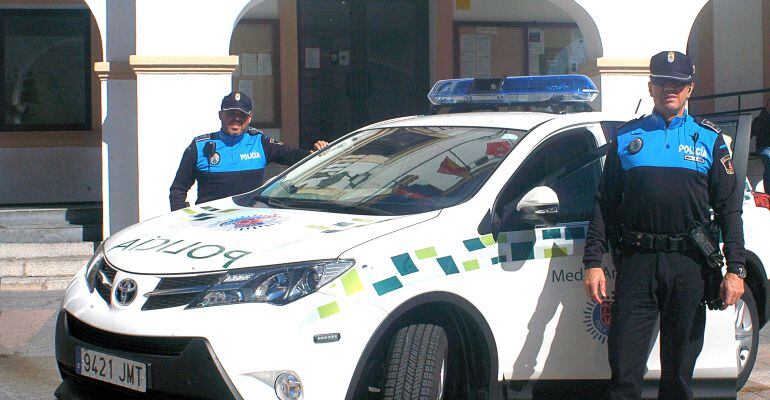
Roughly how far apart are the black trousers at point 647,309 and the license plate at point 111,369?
194 centimetres

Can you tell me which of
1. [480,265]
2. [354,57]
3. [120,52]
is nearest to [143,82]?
[120,52]

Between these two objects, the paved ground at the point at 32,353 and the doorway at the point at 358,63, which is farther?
the doorway at the point at 358,63

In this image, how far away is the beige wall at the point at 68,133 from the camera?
11648mm

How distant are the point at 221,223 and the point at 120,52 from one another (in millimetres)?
5426

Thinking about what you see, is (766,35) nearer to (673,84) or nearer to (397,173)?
(673,84)

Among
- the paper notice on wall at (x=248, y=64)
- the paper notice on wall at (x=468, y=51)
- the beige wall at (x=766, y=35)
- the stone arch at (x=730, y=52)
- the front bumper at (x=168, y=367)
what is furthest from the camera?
the stone arch at (x=730, y=52)

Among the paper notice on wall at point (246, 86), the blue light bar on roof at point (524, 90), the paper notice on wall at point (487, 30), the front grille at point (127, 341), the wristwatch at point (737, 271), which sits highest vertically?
the paper notice on wall at point (487, 30)

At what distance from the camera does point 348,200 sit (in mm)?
4902

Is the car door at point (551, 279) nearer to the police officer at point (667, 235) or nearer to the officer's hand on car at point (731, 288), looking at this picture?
the police officer at point (667, 235)

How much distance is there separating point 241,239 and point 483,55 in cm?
848

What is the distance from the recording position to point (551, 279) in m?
4.75

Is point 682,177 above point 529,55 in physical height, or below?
below

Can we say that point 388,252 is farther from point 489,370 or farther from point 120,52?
point 120,52

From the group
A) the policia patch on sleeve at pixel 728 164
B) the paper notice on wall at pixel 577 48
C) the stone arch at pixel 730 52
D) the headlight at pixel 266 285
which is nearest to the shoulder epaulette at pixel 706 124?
the policia patch on sleeve at pixel 728 164
